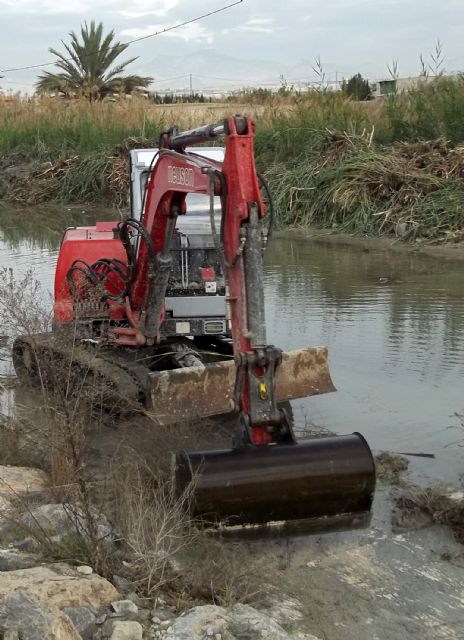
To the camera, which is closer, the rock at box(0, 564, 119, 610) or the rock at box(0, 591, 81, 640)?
the rock at box(0, 591, 81, 640)

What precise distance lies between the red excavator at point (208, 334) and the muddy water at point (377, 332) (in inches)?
26.4

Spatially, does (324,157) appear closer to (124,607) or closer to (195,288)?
(195,288)

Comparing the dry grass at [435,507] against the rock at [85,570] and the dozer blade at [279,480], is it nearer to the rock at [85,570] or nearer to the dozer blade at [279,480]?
the dozer blade at [279,480]

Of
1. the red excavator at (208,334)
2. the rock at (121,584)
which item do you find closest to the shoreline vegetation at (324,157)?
the red excavator at (208,334)

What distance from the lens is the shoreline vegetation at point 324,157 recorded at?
61.2 feet

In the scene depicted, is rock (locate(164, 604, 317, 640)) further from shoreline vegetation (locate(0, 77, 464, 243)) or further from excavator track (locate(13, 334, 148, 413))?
shoreline vegetation (locate(0, 77, 464, 243))

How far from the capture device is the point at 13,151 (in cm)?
3225

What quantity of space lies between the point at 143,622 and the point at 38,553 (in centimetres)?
87

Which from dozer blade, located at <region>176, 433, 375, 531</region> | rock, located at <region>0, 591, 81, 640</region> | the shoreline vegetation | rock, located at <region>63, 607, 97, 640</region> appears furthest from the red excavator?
the shoreline vegetation

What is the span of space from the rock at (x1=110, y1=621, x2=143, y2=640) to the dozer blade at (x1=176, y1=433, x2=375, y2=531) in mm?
1268

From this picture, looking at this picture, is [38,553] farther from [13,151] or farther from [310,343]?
[13,151]

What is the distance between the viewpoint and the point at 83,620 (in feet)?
13.9

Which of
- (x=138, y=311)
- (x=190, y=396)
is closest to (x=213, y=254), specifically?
(x=138, y=311)

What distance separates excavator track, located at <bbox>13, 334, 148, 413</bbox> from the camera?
7168mm
